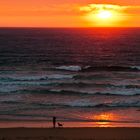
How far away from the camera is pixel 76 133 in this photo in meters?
23.2

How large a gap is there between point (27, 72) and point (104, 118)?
22.6 m

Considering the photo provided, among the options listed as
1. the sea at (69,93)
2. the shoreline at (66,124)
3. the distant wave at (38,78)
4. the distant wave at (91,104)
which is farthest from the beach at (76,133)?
the distant wave at (38,78)

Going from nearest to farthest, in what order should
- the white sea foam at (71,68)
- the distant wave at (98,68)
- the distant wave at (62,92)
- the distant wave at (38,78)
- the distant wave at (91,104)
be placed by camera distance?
the distant wave at (91,104) → the distant wave at (62,92) → the distant wave at (38,78) → the distant wave at (98,68) → the white sea foam at (71,68)

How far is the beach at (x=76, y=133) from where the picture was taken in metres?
21.9

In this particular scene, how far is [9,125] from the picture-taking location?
86.7ft

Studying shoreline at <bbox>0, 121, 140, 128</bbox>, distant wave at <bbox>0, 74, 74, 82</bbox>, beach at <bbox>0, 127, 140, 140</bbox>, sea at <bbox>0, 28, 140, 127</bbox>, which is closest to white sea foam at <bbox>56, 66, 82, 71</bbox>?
sea at <bbox>0, 28, 140, 127</bbox>

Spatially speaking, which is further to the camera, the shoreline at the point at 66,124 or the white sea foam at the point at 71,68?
the white sea foam at the point at 71,68

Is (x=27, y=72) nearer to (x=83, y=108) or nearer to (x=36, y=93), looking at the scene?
(x=36, y=93)

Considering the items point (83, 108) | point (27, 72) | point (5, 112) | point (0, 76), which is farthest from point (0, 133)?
point (27, 72)

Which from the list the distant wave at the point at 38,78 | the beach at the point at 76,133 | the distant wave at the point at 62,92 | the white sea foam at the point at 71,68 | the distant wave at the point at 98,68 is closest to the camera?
the beach at the point at 76,133

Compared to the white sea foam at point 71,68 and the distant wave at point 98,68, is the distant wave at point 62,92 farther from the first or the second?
the white sea foam at point 71,68

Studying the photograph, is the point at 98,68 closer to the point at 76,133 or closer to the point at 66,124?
the point at 66,124

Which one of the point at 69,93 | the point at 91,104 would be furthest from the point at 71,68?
the point at 91,104

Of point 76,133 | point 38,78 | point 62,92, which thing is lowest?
point 76,133
